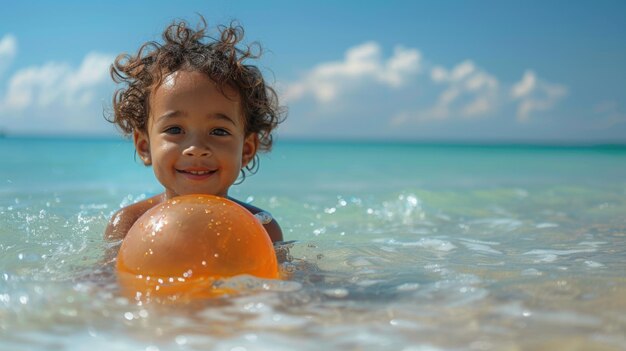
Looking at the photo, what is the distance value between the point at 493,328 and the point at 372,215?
444cm

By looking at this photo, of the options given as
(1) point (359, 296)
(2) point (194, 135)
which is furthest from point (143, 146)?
(1) point (359, 296)

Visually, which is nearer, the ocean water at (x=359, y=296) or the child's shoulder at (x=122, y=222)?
the ocean water at (x=359, y=296)

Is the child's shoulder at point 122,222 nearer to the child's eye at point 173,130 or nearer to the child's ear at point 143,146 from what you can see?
the child's ear at point 143,146

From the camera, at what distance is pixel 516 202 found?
27.2 ft

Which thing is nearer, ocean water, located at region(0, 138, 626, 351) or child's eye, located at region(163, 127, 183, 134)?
ocean water, located at region(0, 138, 626, 351)

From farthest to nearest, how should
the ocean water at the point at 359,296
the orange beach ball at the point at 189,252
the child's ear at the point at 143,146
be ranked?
the child's ear at the point at 143,146, the orange beach ball at the point at 189,252, the ocean water at the point at 359,296

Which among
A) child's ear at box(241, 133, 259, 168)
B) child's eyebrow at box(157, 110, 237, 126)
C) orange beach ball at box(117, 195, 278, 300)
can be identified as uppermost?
child's eyebrow at box(157, 110, 237, 126)

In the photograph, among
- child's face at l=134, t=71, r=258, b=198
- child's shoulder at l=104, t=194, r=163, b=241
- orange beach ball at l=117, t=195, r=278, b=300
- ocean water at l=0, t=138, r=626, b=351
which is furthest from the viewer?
child's shoulder at l=104, t=194, r=163, b=241

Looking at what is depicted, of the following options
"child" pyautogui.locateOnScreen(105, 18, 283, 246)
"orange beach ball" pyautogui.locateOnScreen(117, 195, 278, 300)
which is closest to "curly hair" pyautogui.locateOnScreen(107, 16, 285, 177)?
"child" pyautogui.locateOnScreen(105, 18, 283, 246)

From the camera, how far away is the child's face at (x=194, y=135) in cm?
378

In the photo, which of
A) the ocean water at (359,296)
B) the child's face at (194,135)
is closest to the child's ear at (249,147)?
the child's face at (194,135)

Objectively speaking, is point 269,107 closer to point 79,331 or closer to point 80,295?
point 80,295

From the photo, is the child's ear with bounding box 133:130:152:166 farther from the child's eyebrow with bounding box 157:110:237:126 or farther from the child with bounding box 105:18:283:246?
the child's eyebrow with bounding box 157:110:237:126

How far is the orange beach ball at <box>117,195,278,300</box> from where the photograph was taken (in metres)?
2.61
